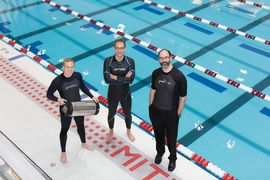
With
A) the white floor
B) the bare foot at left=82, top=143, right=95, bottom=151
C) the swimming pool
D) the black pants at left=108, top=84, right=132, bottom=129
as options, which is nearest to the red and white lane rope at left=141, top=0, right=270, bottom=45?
the swimming pool

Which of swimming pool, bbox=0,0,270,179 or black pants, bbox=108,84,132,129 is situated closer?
black pants, bbox=108,84,132,129

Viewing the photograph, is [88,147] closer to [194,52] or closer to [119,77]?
[119,77]

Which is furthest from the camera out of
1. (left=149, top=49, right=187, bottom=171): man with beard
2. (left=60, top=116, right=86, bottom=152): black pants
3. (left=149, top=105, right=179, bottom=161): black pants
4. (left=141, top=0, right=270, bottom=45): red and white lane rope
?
(left=141, top=0, right=270, bottom=45): red and white lane rope

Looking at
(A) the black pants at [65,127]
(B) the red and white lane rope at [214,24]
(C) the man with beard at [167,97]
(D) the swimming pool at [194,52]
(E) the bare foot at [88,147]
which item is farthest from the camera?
(B) the red and white lane rope at [214,24]

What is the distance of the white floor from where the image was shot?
3682mm

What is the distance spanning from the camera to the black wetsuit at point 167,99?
320 cm

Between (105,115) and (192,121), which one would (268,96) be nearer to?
(192,121)

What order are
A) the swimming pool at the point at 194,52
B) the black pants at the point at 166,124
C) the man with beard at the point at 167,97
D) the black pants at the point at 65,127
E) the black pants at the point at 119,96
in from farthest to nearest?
the swimming pool at the point at 194,52 < the black pants at the point at 119,96 < the black pants at the point at 65,127 < the black pants at the point at 166,124 < the man with beard at the point at 167,97

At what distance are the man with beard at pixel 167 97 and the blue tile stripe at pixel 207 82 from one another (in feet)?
7.86

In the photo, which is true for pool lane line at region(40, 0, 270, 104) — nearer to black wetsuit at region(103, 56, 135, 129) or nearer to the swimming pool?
the swimming pool

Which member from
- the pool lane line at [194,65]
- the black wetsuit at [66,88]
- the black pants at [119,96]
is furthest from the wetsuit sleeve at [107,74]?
the pool lane line at [194,65]

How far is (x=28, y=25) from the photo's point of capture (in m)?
7.71

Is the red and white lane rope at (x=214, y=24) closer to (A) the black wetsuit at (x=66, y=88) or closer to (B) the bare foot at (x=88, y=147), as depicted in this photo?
(B) the bare foot at (x=88, y=147)

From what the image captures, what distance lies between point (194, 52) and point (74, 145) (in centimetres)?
364
